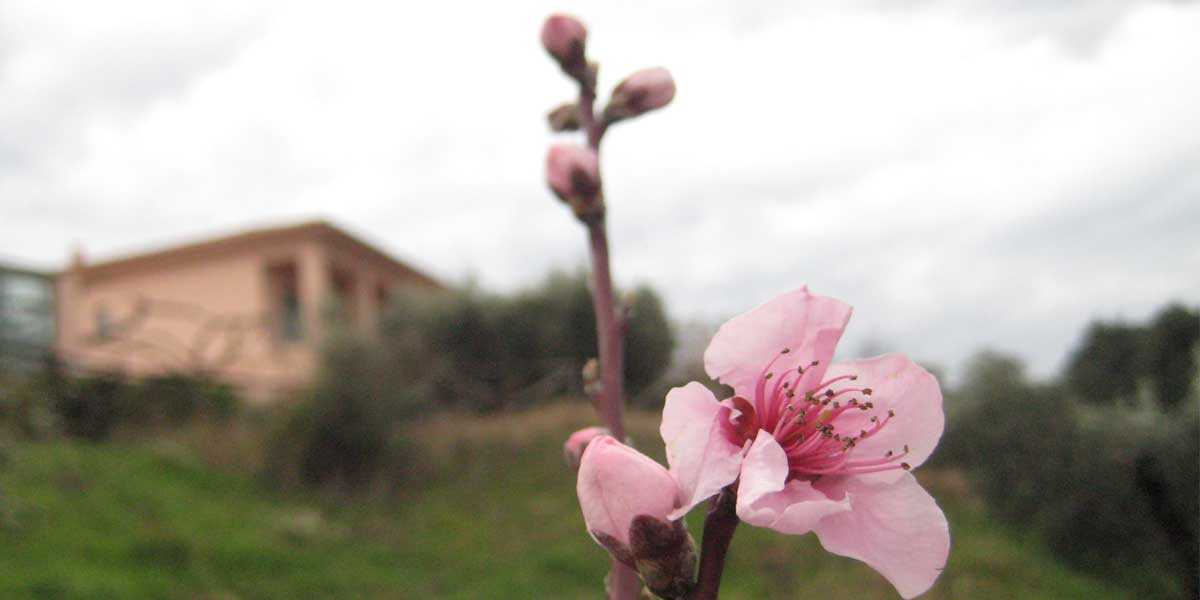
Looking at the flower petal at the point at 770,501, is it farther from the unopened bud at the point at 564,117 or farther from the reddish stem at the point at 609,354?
the unopened bud at the point at 564,117

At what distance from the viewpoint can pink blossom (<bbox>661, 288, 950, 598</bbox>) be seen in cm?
88

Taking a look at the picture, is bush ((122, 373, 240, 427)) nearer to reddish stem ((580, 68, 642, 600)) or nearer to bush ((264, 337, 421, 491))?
bush ((264, 337, 421, 491))

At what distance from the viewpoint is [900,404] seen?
1.01 meters

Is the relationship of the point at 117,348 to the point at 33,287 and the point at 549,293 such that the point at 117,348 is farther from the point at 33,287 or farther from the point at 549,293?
the point at 549,293

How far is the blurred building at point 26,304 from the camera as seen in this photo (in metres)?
11.2

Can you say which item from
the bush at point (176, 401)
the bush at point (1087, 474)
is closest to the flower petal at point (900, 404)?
the bush at point (1087, 474)

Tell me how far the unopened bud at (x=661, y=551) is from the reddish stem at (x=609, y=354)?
5.3 inches

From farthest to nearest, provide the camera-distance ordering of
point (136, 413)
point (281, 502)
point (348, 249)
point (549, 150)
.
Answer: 1. point (348, 249)
2. point (136, 413)
3. point (281, 502)
4. point (549, 150)

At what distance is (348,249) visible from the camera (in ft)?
58.3

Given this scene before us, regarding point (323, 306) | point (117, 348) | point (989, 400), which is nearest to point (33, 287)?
point (117, 348)

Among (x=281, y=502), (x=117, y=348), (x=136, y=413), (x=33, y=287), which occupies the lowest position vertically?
(x=281, y=502)

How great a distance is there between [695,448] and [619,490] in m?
0.08

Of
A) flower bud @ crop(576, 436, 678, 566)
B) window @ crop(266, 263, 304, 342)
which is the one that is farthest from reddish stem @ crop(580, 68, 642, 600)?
window @ crop(266, 263, 304, 342)

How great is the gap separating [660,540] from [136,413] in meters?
9.24
